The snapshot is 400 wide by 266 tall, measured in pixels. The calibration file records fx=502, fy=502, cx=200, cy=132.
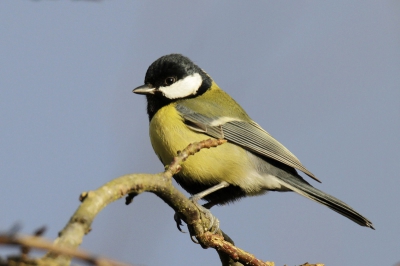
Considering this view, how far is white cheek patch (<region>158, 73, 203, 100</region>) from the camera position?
3.99 m

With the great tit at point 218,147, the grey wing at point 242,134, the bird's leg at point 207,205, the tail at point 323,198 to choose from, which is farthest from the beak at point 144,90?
the tail at point 323,198

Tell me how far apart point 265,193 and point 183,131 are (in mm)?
791

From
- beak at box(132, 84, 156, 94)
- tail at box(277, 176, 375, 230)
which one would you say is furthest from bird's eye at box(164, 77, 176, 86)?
tail at box(277, 176, 375, 230)

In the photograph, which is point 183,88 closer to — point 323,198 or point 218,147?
point 218,147

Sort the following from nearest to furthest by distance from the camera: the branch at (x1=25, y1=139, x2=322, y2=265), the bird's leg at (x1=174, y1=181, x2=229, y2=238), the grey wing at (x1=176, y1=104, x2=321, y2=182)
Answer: the branch at (x1=25, y1=139, x2=322, y2=265)
the bird's leg at (x1=174, y1=181, x2=229, y2=238)
the grey wing at (x1=176, y1=104, x2=321, y2=182)

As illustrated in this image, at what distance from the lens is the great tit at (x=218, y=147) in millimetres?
3496

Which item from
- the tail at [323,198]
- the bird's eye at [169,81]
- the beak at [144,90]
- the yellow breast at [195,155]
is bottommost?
the tail at [323,198]

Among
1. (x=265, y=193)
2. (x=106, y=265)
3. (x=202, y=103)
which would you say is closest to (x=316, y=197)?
(x=265, y=193)

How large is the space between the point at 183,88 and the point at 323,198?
143 centimetres

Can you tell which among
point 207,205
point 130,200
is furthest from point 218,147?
point 130,200

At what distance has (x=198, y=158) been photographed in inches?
137

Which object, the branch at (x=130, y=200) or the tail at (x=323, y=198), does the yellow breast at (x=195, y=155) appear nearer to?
the tail at (x=323, y=198)

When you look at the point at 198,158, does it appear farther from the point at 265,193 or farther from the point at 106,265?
the point at 106,265

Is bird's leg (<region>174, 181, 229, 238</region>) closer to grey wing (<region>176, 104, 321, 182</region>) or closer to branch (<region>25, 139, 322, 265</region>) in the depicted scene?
branch (<region>25, 139, 322, 265</region>)
